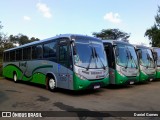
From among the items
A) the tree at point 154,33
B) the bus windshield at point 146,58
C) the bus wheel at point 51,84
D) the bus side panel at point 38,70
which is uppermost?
the tree at point 154,33

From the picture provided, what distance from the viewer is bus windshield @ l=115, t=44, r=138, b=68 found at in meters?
13.4

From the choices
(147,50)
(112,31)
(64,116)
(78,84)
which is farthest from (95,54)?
(112,31)

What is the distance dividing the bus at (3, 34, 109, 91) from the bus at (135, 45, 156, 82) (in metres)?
4.49

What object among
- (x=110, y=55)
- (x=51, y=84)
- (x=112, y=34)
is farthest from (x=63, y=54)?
(x=112, y=34)

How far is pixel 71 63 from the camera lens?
34.9 feet

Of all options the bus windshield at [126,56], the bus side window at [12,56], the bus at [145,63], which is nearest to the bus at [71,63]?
the bus windshield at [126,56]

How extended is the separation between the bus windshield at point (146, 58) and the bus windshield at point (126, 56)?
1.51 metres

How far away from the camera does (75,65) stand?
1052 cm

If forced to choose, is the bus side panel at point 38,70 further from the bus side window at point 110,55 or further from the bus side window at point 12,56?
the bus side window at point 110,55

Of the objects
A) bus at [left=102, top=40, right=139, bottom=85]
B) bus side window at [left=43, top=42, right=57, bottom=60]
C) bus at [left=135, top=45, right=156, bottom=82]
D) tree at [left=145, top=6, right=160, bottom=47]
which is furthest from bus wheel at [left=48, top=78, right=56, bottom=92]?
tree at [left=145, top=6, right=160, bottom=47]

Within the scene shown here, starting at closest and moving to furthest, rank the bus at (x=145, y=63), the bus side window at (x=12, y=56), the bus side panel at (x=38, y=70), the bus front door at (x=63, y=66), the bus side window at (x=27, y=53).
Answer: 1. the bus front door at (x=63, y=66)
2. the bus side panel at (x=38, y=70)
3. the bus at (x=145, y=63)
4. the bus side window at (x=27, y=53)
5. the bus side window at (x=12, y=56)

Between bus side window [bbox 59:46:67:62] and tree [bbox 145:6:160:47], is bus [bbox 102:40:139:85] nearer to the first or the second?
bus side window [bbox 59:46:67:62]

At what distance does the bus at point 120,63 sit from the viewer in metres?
13.2

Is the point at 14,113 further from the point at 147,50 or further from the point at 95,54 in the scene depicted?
the point at 147,50
